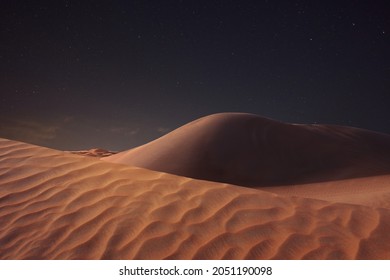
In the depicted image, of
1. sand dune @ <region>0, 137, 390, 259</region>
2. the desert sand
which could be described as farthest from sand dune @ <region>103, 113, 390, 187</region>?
sand dune @ <region>0, 137, 390, 259</region>

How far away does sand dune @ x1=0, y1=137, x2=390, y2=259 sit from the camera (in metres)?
2.01

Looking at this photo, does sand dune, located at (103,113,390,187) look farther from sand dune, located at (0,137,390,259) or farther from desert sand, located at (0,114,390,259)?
sand dune, located at (0,137,390,259)

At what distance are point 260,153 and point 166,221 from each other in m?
5.33

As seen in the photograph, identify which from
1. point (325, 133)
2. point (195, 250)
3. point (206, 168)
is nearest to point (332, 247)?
point (195, 250)

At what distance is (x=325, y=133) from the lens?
335 inches

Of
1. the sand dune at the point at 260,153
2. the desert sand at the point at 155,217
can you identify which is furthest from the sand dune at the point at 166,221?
the sand dune at the point at 260,153

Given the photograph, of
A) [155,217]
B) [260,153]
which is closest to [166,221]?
[155,217]

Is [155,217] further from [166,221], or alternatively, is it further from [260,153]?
[260,153]

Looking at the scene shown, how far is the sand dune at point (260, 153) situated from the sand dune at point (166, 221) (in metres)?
3.66

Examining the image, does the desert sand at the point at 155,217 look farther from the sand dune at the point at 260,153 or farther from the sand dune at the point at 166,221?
the sand dune at the point at 260,153

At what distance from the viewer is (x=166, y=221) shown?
2.31 metres

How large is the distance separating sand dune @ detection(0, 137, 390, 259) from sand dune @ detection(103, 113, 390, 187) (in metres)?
3.66

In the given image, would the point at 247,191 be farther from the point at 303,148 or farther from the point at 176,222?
the point at 303,148

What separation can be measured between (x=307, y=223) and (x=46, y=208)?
7.76ft
